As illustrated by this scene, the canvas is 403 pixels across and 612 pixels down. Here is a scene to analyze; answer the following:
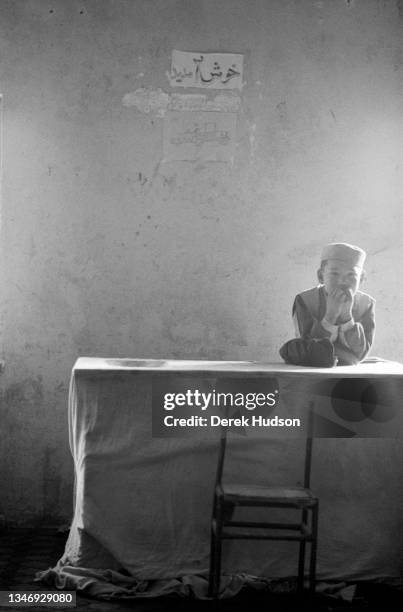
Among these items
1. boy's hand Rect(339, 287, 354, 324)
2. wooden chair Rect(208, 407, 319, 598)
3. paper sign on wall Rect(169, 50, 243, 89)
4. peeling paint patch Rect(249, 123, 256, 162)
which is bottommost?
wooden chair Rect(208, 407, 319, 598)

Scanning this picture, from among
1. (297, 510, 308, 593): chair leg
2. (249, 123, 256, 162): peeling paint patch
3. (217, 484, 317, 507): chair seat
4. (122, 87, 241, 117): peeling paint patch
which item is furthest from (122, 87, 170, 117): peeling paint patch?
(297, 510, 308, 593): chair leg

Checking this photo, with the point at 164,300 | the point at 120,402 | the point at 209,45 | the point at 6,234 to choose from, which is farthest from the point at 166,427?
the point at 209,45

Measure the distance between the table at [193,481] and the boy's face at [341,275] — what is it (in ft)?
1.29

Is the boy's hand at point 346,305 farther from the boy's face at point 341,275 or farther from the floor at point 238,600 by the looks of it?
the floor at point 238,600

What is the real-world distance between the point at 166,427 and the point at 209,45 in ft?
6.57

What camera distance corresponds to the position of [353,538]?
3.28 meters

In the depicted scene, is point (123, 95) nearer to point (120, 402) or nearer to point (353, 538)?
point (120, 402)

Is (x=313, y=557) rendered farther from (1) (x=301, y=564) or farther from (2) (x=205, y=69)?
(2) (x=205, y=69)

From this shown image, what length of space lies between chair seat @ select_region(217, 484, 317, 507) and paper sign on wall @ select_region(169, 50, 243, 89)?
209 centimetres

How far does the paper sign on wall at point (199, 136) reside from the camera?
390 cm

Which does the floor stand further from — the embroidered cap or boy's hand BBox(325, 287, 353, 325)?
the embroidered cap

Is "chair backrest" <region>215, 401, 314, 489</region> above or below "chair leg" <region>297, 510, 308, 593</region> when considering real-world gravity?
above

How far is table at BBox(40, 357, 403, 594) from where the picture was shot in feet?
10.4

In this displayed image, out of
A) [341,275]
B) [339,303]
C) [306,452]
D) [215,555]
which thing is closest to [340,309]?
[339,303]
